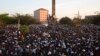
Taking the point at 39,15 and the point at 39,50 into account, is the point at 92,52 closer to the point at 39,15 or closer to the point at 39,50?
the point at 39,50

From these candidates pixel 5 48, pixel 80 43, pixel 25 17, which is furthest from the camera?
pixel 25 17

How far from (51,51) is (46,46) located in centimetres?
54

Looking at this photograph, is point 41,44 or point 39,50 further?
point 41,44

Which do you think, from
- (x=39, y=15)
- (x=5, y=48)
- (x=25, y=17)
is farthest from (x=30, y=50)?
(x=39, y=15)

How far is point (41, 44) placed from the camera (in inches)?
328

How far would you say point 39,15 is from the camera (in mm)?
46094

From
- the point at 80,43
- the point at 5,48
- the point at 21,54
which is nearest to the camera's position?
the point at 21,54

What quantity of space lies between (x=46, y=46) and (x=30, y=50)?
648 mm

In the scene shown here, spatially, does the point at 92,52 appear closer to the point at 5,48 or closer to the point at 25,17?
the point at 5,48

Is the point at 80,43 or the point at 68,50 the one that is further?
the point at 80,43

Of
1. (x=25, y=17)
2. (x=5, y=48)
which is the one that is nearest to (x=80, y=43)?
(x=5, y=48)

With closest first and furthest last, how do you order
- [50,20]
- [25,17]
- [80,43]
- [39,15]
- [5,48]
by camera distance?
[5,48]
[80,43]
[50,20]
[25,17]
[39,15]

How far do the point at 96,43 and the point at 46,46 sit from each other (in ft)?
5.05

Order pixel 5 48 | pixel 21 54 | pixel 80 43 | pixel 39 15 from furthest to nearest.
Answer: pixel 39 15
pixel 80 43
pixel 5 48
pixel 21 54
